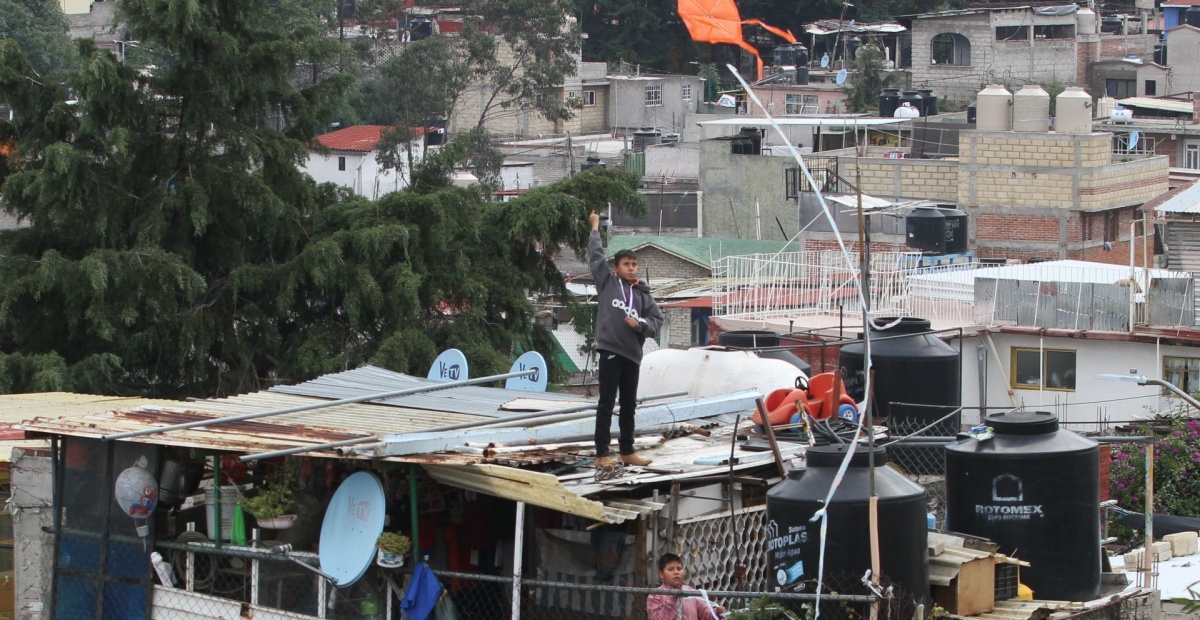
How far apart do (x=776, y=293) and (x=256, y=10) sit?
10329 millimetres

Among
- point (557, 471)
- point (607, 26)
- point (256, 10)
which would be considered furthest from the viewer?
point (607, 26)

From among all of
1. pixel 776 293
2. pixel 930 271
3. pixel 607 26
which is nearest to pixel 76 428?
pixel 776 293

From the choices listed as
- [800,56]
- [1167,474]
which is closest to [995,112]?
[1167,474]

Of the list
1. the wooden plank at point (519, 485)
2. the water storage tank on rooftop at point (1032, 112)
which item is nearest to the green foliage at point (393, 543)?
the wooden plank at point (519, 485)

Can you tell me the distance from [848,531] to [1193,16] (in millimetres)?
71160

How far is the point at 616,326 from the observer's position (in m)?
9.84

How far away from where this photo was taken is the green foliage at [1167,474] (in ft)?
63.3

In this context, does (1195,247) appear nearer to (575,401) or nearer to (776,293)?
(776,293)

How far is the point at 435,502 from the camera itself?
10.0 meters

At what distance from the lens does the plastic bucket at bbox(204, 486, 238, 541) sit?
34.0 feet

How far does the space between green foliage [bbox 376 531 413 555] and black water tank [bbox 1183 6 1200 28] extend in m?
71.1

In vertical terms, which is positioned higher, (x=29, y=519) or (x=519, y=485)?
(x=519, y=485)

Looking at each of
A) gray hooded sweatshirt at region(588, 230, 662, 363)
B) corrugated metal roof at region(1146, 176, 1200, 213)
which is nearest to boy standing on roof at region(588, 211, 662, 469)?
gray hooded sweatshirt at region(588, 230, 662, 363)

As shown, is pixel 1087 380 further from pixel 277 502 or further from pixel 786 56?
pixel 786 56
